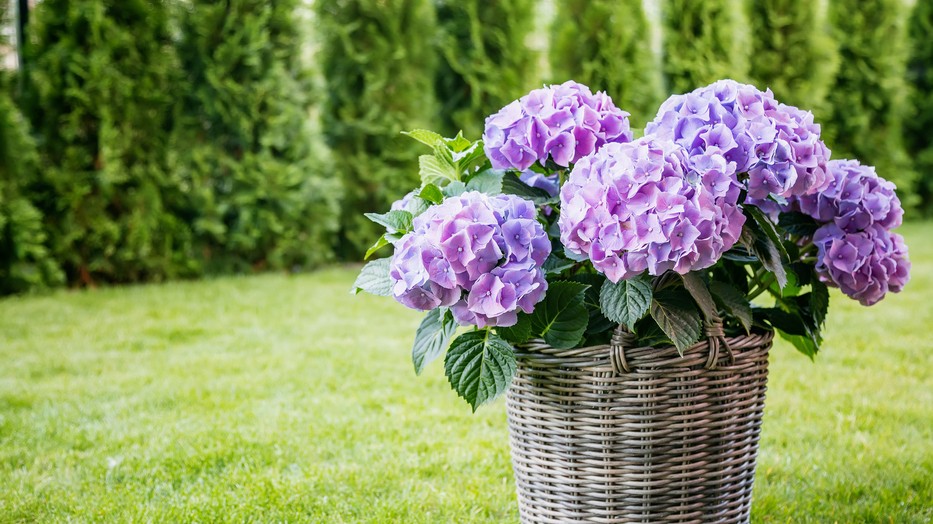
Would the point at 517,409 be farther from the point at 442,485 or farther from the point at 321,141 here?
the point at 321,141

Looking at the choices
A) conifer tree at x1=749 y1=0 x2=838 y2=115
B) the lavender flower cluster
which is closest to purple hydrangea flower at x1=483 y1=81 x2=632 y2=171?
the lavender flower cluster

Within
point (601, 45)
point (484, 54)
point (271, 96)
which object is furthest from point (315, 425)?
point (601, 45)

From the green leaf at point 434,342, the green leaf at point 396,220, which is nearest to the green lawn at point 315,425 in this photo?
the green leaf at point 434,342

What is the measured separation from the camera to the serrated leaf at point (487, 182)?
1646 millimetres

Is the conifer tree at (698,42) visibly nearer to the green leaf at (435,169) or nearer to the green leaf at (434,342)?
the green leaf at (435,169)

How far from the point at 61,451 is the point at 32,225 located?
2.59 meters

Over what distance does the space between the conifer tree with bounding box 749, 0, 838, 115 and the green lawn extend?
3.23 metres

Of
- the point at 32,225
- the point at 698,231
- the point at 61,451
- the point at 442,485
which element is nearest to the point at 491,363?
the point at 698,231

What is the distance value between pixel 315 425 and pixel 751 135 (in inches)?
65.2

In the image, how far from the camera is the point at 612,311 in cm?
144

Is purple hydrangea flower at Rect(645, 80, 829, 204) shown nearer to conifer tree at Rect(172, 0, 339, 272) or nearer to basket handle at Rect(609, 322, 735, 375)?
basket handle at Rect(609, 322, 735, 375)

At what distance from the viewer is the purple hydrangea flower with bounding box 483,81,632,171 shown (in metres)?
1.60

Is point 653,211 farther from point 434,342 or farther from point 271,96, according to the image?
point 271,96

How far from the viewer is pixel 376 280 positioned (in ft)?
5.25
